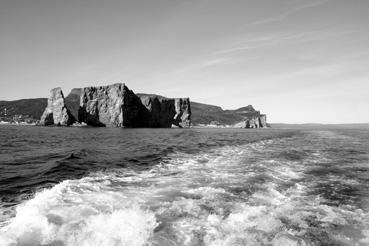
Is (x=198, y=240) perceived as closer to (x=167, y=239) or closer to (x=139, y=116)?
(x=167, y=239)

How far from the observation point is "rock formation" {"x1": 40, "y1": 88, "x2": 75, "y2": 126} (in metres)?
133

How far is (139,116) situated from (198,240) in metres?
139

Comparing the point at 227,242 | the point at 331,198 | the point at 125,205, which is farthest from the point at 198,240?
the point at 331,198

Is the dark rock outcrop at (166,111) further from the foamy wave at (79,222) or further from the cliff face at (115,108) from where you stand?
the foamy wave at (79,222)

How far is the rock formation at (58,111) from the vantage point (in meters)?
133

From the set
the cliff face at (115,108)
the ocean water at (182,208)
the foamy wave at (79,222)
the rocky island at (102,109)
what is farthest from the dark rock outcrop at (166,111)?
the foamy wave at (79,222)

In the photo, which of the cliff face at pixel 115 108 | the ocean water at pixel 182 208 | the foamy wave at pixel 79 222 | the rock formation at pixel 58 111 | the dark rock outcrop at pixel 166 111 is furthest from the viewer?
the dark rock outcrop at pixel 166 111

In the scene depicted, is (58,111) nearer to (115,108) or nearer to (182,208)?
(115,108)

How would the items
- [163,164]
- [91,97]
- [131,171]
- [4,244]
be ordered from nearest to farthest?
[4,244]
[131,171]
[163,164]
[91,97]

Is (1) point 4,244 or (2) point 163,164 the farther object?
(2) point 163,164

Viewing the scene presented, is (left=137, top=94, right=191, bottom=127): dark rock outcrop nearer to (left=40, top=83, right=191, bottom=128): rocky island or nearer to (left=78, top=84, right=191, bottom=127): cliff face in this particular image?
(left=78, top=84, right=191, bottom=127): cliff face

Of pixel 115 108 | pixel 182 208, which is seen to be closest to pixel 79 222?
pixel 182 208

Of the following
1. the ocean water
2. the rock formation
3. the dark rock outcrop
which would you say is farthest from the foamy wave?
the dark rock outcrop

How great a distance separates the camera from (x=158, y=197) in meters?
9.94
